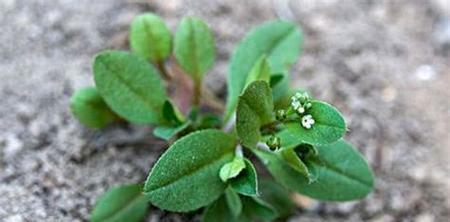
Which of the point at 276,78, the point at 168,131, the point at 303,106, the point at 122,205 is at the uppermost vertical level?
the point at 276,78

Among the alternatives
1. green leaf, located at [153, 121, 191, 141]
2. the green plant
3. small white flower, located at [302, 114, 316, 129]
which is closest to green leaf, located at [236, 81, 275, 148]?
the green plant

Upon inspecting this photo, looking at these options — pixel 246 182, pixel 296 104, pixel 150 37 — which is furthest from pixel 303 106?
pixel 150 37

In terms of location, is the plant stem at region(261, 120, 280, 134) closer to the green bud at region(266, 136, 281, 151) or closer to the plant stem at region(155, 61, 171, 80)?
the green bud at region(266, 136, 281, 151)

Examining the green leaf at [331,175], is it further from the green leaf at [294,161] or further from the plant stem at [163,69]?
the plant stem at [163,69]

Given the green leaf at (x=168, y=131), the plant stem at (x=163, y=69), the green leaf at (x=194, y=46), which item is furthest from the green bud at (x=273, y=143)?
the plant stem at (x=163, y=69)

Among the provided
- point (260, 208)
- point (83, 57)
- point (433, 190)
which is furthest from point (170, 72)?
point (433, 190)

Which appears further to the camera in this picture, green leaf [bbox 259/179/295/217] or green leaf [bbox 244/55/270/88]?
green leaf [bbox 259/179/295/217]

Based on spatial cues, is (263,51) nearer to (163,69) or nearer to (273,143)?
(163,69)

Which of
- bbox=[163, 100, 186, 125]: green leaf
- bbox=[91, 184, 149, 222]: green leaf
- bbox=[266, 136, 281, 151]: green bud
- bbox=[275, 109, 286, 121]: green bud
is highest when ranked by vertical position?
bbox=[275, 109, 286, 121]: green bud
